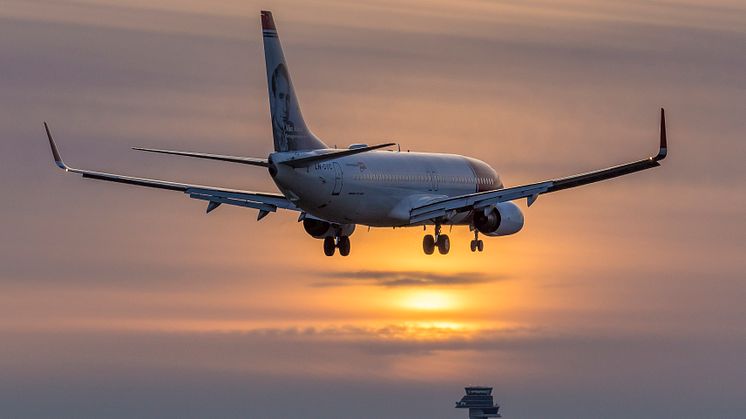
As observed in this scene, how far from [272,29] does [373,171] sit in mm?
9543

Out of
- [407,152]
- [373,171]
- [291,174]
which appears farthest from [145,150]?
[407,152]

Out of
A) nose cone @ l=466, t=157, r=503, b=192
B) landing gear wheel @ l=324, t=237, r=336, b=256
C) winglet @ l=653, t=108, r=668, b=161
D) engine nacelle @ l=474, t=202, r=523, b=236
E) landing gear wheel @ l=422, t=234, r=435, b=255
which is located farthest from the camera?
nose cone @ l=466, t=157, r=503, b=192

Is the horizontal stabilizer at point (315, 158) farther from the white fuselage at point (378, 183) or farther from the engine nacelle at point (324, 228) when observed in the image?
the engine nacelle at point (324, 228)

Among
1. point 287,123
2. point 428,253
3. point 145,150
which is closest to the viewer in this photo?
point 145,150

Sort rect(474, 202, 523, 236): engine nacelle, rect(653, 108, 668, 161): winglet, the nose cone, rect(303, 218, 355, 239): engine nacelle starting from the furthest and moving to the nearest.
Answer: the nose cone < rect(474, 202, 523, 236): engine nacelle < rect(303, 218, 355, 239): engine nacelle < rect(653, 108, 668, 161): winglet

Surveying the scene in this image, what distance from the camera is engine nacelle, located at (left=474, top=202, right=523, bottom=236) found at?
344 feet

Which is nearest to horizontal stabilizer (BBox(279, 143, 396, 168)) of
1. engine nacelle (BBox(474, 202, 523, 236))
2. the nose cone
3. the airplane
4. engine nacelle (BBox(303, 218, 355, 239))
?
the airplane

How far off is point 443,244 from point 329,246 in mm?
6215

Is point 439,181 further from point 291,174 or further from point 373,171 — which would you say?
point 291,174

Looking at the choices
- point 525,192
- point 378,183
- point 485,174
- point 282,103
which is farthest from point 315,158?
point 485,174

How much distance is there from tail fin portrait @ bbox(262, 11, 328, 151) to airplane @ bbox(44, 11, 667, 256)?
0.05m

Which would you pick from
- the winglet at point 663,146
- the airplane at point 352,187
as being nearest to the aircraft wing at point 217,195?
the airplane at point 352,187

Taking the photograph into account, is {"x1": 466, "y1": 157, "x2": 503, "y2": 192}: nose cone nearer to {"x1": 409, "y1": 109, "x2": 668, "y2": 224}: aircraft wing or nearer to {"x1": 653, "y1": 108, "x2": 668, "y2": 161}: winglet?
{"x1": 409, "y1": 109, "x2": 668, "y2": 224}: aircraft wing

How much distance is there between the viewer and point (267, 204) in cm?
10219
